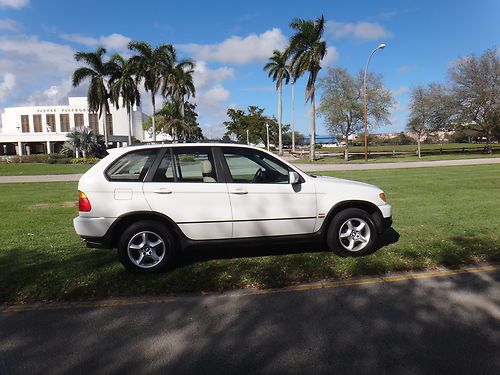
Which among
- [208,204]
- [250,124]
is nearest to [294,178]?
[208,204]

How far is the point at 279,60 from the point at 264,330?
5472 centimetres

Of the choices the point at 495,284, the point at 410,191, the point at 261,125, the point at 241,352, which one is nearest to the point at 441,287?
the point at 495,284

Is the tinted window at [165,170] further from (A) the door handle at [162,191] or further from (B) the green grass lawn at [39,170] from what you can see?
(B) the green grass lawn at [39,170]

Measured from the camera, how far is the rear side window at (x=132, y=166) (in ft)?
16.5

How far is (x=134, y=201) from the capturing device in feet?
16.1

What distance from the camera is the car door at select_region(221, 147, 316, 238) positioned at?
16.9ft

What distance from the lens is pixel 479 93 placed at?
4066 centimetres

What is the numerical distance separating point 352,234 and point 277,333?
7.71 feet

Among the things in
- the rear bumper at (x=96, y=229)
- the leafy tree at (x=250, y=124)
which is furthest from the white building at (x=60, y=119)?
the rear bumper at (x=96, y=229)

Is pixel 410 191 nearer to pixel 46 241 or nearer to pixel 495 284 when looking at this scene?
pixel 495 284

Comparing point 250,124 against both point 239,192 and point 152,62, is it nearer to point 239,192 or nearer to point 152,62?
point 152,62

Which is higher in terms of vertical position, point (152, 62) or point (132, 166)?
point (152, 62)

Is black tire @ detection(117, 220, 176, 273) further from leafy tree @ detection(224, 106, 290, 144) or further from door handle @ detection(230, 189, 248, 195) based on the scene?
leafy tree @ detection(224, 106, 290, 144)

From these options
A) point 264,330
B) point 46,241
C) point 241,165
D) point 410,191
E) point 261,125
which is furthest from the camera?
point 261,125
